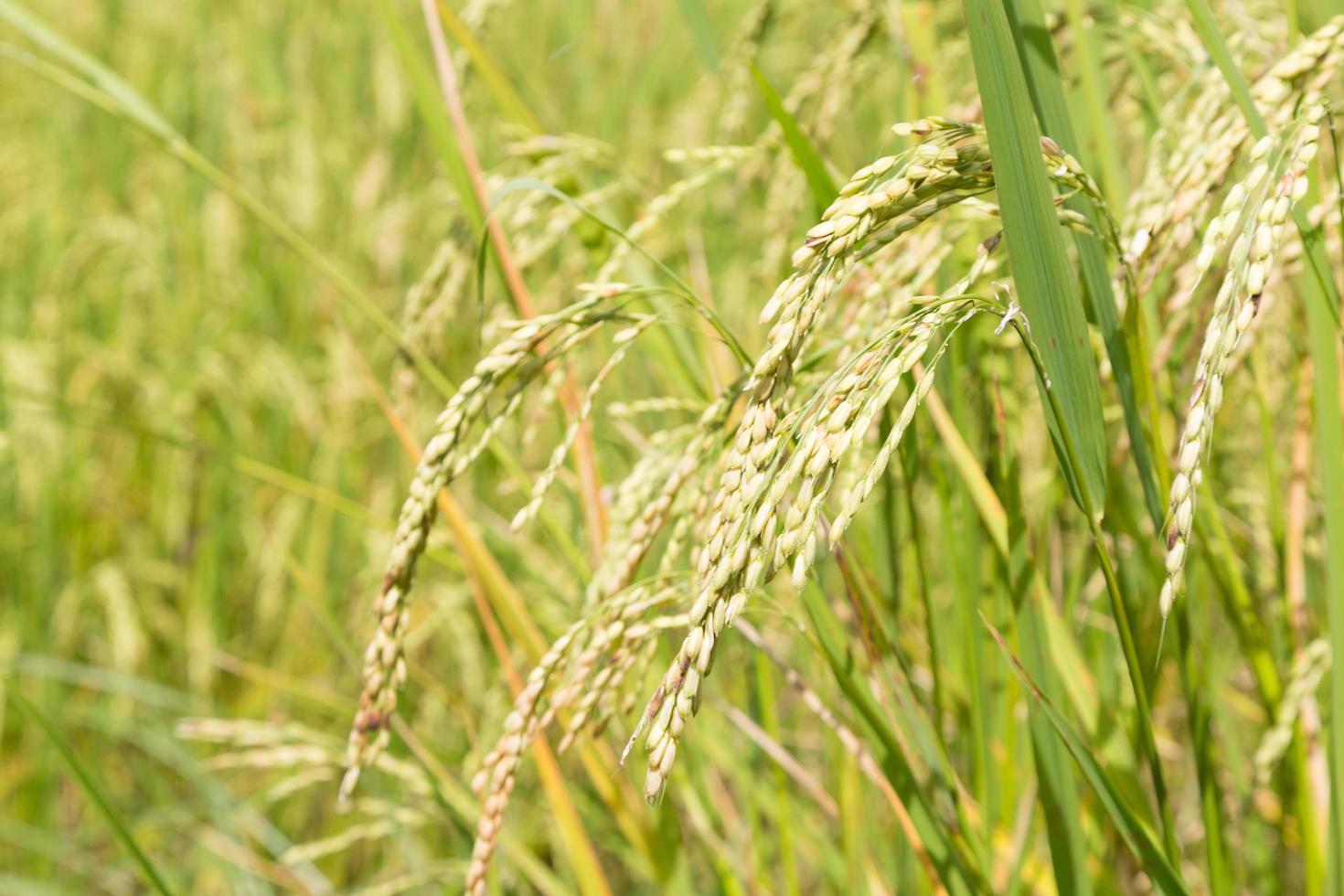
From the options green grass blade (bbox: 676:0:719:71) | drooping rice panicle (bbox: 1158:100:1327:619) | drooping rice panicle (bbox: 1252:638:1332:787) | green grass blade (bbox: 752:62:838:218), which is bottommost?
drooping rice panicle (bbox: 1252:638:1332:787)

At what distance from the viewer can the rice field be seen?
0.78 metres

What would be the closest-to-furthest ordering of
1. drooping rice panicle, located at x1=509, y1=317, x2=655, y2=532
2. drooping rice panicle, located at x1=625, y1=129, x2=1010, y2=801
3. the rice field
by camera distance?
1. drooping rice panicle, located at x1=625, y1=129, x2=1010, y2=801
2. the rice field
3. drooping rice panicle, located at x1=509, y1=317, x2=655, y2=532

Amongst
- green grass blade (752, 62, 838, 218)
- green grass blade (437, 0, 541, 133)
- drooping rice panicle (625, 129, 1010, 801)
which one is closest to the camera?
drooping rice panicle (625, 129, 1010, 801)

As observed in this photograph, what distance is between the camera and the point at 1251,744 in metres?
2.32

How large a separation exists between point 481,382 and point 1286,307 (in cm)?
101

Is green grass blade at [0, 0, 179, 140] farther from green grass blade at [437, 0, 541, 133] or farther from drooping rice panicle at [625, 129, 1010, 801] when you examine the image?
drooping rice panicle at [625, 129, 1010, 801]

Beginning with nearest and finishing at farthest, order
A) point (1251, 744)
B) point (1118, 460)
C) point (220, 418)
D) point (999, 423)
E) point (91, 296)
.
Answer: point (999, 423) → point (1118, 460) → point (1251, 744) → point (220, 418) → point (91, 296)

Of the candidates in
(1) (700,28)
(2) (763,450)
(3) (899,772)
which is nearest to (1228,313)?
(2) (763,450)

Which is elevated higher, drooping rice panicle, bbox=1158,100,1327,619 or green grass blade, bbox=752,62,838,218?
green grass blade, bbox=752,62,838,218

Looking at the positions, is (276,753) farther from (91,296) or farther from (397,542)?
(91,296)

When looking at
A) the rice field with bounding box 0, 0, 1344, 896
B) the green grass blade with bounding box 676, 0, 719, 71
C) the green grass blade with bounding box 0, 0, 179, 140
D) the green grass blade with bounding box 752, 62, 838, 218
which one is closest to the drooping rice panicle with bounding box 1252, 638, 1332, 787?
the rice field with bounding box 0, 0, 1344, 896

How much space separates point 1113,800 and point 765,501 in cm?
44

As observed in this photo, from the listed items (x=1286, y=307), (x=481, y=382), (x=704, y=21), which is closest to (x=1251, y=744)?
(x=1286, y=307)

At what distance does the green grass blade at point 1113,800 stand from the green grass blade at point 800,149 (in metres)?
0.47
